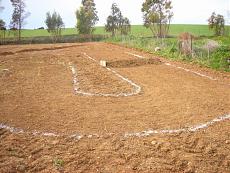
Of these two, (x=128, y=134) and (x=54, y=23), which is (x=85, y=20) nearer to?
(x=54, y=23)

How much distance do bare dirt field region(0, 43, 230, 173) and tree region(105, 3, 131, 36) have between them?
63677mm

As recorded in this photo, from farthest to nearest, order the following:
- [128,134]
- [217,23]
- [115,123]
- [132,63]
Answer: [217,23] < [132,63] < [115,123] < [128,134]

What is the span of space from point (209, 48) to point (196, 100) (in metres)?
9.88

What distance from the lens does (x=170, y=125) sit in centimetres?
749

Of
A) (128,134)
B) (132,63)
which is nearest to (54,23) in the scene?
(132,63)

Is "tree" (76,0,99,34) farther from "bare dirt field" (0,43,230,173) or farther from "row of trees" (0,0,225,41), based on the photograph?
"bare dirt field" (0,43,230,173)

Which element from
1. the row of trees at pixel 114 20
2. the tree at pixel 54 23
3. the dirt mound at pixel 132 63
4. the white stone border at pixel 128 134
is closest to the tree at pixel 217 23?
the row of trees at pixel 114 20

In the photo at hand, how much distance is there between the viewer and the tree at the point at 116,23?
75938mm

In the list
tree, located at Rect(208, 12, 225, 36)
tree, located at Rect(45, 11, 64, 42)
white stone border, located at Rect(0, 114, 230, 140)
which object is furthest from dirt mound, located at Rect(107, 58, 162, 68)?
tree, located at Rect(45, 11, 64, 42)

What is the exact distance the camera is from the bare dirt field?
19.0 feet

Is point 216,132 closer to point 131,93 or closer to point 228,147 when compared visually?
point 228,147

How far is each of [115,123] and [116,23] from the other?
231 ft

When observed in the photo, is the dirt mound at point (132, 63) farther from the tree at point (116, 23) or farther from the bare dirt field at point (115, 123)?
the tree at point (116, 23)

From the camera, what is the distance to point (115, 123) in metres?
7.64
